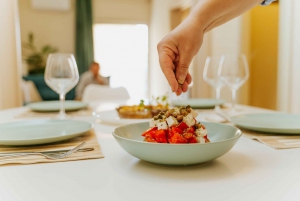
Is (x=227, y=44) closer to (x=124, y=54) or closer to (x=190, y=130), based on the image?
(x=190, y=130)

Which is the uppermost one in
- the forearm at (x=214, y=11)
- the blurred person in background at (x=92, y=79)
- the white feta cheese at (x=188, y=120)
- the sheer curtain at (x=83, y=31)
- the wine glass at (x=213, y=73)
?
the sheer curtain at (x=83, y=31)

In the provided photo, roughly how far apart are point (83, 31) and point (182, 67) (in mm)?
6100

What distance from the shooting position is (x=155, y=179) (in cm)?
49

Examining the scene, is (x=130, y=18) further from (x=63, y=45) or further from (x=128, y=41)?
(x=63, y=45)

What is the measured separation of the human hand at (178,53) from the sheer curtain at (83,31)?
19.6 ft

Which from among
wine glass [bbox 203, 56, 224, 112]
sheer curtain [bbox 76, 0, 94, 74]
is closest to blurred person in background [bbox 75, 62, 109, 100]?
sheer curtain [bbox 76, 0, 94, 74]

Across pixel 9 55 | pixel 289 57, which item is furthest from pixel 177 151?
pixel 9 55

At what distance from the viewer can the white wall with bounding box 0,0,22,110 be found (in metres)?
2.68

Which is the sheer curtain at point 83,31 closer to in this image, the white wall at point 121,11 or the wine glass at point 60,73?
the white wall at point 121,11

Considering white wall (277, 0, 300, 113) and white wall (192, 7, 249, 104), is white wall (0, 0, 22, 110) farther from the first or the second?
white wall (277, 0, 300, 113)

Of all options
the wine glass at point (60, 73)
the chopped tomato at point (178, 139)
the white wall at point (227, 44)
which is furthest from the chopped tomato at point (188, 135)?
the white wall at point (227, 44)

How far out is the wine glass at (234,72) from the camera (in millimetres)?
1281

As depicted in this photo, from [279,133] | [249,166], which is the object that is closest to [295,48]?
[279,133]

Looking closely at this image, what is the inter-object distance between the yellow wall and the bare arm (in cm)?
363
